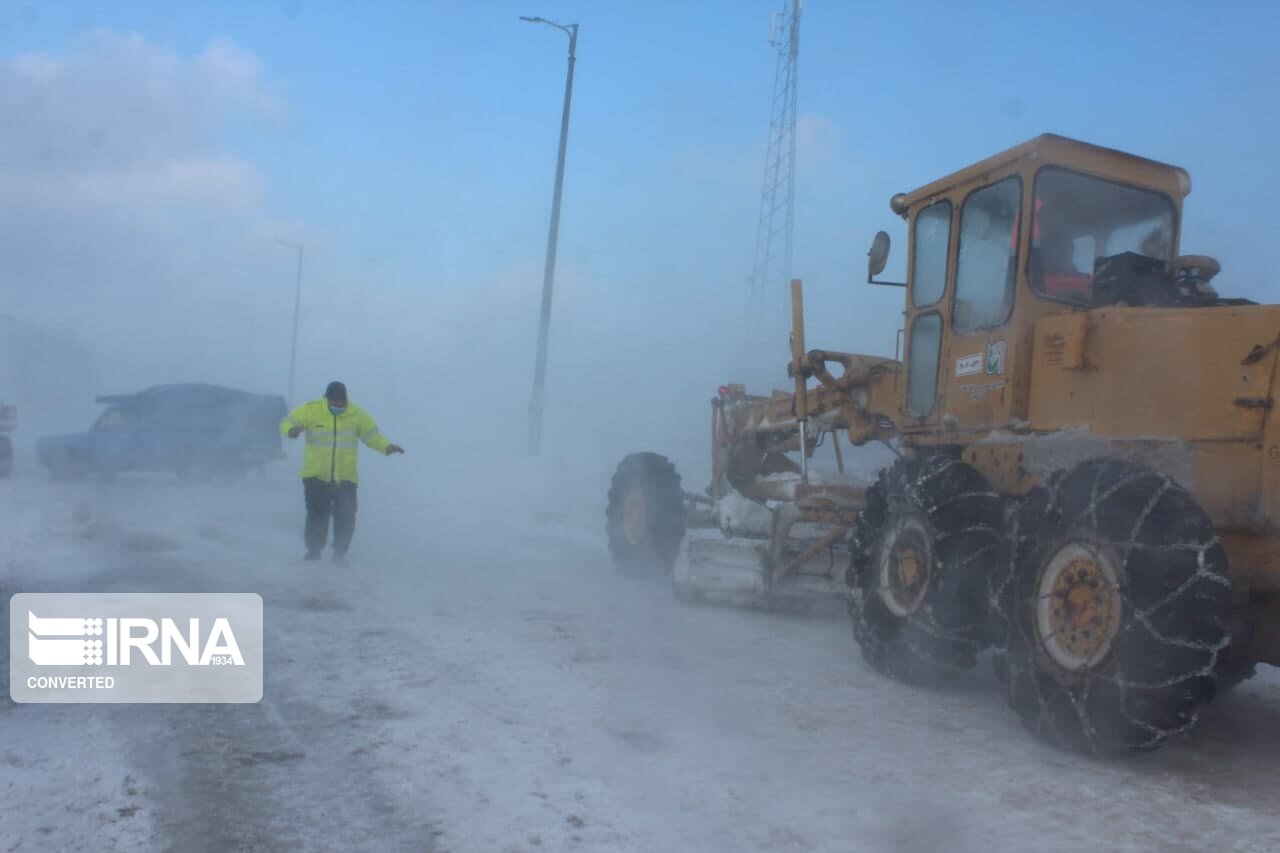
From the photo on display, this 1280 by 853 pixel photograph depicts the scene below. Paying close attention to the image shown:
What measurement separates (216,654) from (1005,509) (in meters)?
4.34

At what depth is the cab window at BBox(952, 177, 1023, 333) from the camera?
6.18 m

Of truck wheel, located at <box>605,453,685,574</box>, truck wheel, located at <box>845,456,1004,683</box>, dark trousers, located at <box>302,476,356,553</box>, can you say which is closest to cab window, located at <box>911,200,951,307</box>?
truck wheel, located at <box>845,456,1004,683</box>

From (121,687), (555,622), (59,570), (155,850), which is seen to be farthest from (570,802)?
(59,570)

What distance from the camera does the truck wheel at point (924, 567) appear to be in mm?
5840

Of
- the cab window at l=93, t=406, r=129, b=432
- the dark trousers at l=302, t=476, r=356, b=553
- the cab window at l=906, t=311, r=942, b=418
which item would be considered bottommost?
the dark trousers at l=302, t=476, r=356, b=553

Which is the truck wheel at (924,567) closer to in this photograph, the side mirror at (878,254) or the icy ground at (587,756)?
the icy ground at (587,756)

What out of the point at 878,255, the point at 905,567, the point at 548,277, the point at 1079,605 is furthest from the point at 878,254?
the point at 548,277

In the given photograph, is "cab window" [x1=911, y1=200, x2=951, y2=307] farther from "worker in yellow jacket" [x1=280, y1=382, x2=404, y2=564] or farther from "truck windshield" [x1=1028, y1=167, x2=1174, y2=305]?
"worker in yellow jacket" [x1=280, y1=382, x2=404, y2=564]

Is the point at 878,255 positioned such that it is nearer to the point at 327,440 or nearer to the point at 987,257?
the point at 987,257

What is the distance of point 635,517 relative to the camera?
35.8ft

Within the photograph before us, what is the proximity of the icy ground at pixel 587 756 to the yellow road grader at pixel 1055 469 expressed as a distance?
428 mm

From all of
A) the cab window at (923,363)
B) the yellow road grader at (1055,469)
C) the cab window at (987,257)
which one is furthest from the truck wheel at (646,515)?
the cab window at (987,257)

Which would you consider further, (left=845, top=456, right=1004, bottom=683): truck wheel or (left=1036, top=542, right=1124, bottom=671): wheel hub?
(left=845, top=456, right=1004, bottom=683): truck wheel

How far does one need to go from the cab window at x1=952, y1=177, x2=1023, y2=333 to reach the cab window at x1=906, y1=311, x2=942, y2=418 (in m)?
0.27
